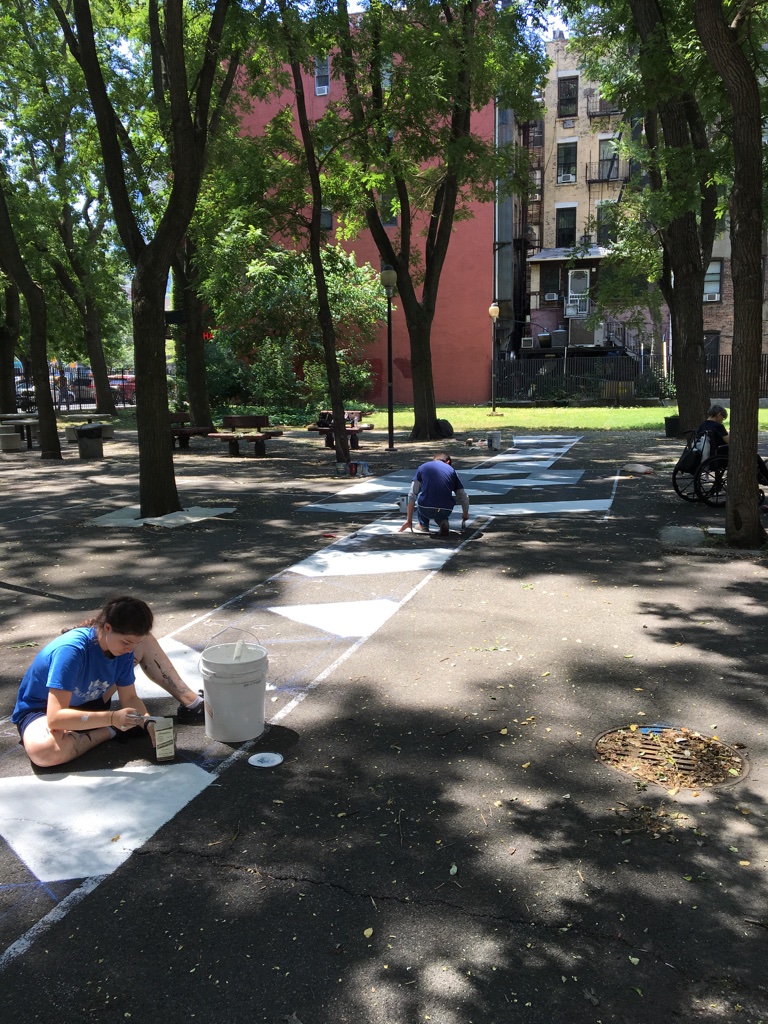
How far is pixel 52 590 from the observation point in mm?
7789

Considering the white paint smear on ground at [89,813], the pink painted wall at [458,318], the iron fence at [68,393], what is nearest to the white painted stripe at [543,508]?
the white paint smear on ground at [89,813]

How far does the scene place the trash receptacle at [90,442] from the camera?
19.1 metres

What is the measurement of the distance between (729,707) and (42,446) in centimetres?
1830

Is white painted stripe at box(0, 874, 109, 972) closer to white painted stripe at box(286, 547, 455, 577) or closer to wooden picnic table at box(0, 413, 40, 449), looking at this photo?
white painted stripe at box(286, 547, 455, 577)

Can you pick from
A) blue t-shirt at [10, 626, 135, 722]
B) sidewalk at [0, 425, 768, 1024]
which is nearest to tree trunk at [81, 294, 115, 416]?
sidewalk at [0, 425, 768, 1024]

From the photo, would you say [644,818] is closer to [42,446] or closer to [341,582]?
[341,582]

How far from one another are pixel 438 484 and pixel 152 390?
3.97 metres

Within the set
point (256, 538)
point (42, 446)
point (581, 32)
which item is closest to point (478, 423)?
point (581, 32)

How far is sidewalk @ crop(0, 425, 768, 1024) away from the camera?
9.09 feet

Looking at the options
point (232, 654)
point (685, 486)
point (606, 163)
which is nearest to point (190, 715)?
point (232, 654)

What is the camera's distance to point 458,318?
38.1m

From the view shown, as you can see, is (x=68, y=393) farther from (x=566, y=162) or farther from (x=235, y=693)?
(x=235, y=693)

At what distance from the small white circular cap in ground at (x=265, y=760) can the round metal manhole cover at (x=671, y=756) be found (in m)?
1.70

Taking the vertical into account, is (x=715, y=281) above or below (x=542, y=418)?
above
